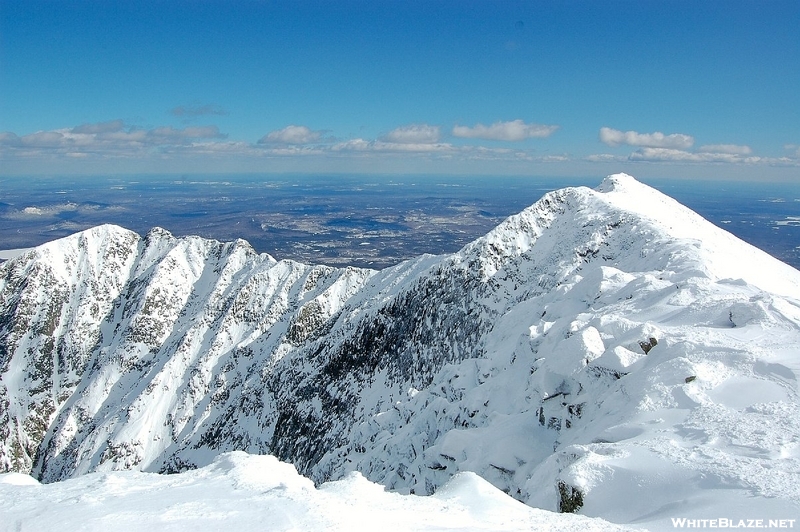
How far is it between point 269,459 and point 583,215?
61.6m

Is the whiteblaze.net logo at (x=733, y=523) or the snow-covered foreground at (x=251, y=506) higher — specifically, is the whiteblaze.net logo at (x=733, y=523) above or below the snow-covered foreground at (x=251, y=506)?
above

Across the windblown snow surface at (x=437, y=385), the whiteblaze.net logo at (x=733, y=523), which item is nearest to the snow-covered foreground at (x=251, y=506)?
the windblown snow surface at (x=437, y=385)

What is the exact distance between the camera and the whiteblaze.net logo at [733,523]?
36.0 ft

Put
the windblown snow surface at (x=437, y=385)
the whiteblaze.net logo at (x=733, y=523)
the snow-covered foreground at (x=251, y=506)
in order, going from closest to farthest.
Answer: the whiteblaze.net logo at (x=733, y=523) → the snow-covered foreground at (x=251, y=506) → the windblown snow surface at (x=437, y=385)

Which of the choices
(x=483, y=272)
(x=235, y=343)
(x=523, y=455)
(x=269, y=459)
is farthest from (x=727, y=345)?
(x=235, y=343)

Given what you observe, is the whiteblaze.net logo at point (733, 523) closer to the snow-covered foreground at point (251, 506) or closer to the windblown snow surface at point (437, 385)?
the windblown snow surface at point (437, 385)

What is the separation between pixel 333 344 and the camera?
82.2m

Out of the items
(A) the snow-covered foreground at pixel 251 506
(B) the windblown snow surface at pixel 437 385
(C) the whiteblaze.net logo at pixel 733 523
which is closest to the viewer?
(C) the whiteblaze.net logo at pixel 733 523

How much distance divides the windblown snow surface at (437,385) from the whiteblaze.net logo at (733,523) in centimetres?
22

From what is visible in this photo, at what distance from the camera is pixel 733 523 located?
11344 mm

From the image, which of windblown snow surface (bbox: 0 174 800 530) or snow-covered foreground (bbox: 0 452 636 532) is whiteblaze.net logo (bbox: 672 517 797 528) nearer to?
windblown snow surface (bbox: 0 174 800 530)

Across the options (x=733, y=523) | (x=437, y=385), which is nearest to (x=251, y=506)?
(x=733, y=523)

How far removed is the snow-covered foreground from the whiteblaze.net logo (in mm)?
1807

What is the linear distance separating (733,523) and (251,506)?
14.1m
